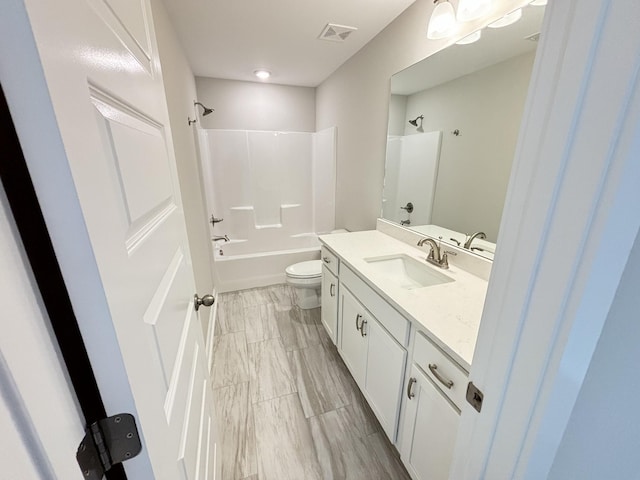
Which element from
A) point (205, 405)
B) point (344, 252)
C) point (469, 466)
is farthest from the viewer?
point (344, 252)

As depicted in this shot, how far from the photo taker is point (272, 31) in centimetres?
195

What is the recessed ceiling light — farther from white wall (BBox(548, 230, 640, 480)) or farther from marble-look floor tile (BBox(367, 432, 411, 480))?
marble-look floor tile (BBox(367, 432, 411, 480))

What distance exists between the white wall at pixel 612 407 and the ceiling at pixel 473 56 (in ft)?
3.88

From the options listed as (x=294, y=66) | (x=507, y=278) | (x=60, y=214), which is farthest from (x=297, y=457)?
(x=294, y=66)

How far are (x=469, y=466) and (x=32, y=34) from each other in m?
1.02

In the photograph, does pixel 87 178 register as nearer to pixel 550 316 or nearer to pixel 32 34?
pixel 32 34

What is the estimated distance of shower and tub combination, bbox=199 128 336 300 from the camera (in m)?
3.12

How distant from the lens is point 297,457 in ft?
4.43

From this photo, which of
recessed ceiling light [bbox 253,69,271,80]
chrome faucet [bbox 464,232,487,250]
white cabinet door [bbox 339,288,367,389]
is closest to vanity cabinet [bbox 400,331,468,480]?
white cabinet door [bbox 339,288,367,389]

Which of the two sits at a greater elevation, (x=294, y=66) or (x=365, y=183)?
(x=294, y=66)

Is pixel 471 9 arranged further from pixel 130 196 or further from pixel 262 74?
pixel 262 74

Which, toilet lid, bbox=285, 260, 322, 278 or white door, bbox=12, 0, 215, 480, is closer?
white door, bbox=12, 0, 215, 480

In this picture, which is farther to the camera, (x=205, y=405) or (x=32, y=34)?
(x=205, y=405)

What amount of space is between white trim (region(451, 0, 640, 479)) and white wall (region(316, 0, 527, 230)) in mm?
1169
